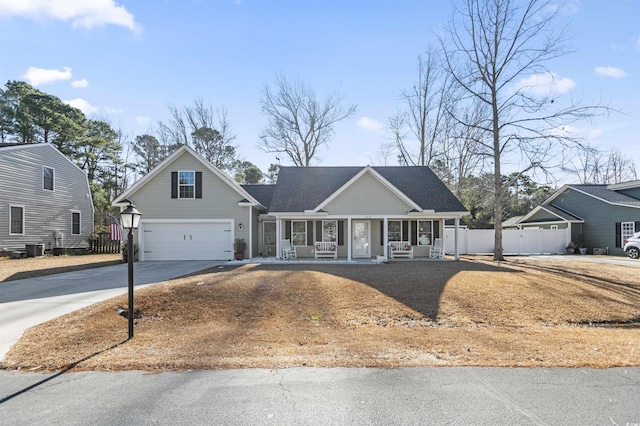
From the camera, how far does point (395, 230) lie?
1778 cm

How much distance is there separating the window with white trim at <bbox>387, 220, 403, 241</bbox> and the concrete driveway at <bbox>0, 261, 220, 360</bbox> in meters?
9.97

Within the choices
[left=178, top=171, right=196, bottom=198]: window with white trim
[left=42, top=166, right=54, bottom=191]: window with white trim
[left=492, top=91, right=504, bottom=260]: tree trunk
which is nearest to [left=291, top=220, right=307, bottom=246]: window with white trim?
[left=178, top=171, right=196, bottom=198]: window with white trim

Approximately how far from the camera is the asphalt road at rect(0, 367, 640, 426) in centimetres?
324

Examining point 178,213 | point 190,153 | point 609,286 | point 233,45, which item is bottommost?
point 609,286

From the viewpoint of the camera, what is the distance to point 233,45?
1387 cm

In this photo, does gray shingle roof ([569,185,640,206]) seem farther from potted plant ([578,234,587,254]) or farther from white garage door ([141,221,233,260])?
white garage door ([141,221,233,260])

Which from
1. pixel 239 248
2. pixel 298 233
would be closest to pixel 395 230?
pixel 298 233

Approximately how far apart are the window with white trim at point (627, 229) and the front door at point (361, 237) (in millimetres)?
16927

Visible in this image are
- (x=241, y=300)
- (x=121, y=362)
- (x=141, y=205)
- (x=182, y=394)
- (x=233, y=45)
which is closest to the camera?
(x=182, y=394)

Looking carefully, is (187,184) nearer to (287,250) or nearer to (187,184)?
(187,184)

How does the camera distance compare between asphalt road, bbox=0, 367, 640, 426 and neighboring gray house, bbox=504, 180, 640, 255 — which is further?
neighboring gray house, bbox=504, 180, 640, 255

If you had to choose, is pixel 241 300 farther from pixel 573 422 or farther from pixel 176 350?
pixel 573 422

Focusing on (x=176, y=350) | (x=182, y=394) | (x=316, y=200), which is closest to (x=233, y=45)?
(x=316, y=200)

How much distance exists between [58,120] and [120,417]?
3378 cm
